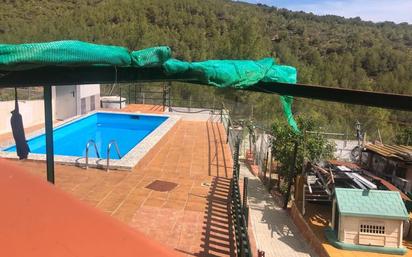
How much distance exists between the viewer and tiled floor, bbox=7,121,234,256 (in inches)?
177

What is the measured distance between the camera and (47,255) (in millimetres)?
628

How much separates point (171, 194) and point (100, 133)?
324 inches

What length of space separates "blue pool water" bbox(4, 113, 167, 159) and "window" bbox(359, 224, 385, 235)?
6.44 meters

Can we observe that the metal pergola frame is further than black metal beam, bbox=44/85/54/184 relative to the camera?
No

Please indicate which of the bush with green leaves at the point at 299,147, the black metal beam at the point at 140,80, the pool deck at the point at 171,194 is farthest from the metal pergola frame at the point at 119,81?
the bush with green leaves at the point at 299,147

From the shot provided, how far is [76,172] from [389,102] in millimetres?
5452

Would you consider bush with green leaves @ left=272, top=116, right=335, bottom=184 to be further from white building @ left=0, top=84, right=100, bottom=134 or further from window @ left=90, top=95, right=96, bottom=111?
window @ left=90, top=95, right=96, bottom=111

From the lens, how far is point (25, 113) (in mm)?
12812

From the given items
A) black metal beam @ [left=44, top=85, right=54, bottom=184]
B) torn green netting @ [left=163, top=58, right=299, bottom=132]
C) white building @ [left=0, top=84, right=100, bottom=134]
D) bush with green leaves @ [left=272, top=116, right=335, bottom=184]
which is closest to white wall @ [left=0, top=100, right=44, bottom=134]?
white building @ [left=0, top=84, right=100, bottom=134]

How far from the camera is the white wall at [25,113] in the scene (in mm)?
11594

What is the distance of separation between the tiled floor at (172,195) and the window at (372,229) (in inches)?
148

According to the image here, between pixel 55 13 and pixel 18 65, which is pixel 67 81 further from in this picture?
pixel 55 13

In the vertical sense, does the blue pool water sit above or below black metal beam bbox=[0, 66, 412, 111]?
below

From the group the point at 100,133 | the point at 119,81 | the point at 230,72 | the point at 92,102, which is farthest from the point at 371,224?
the point at 92,102
